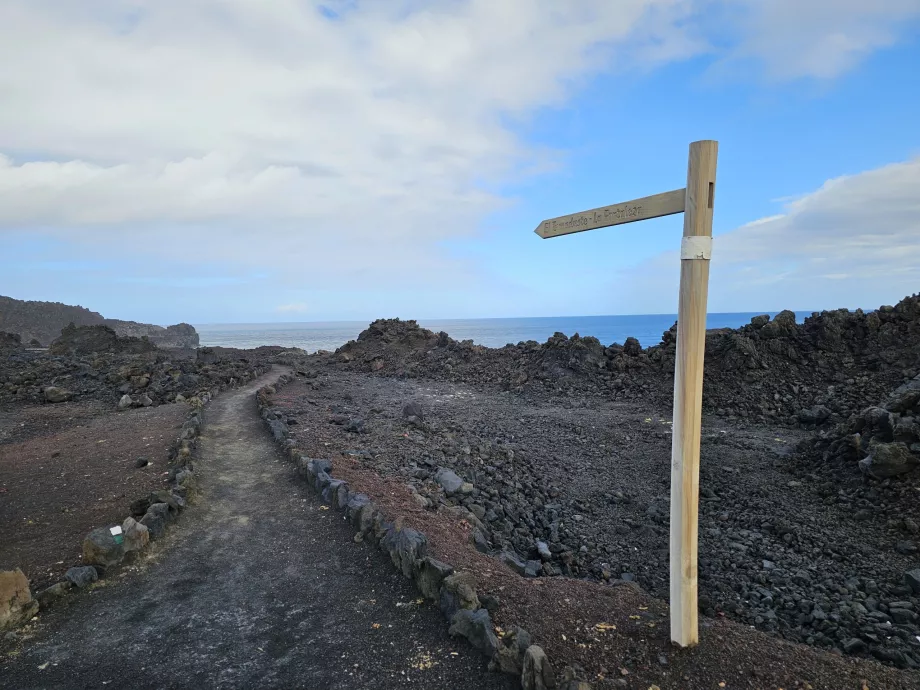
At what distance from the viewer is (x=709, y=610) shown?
18.9ft

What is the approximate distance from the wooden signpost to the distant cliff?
2132 inches

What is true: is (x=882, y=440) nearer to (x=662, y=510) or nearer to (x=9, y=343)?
(x=662, y=510)

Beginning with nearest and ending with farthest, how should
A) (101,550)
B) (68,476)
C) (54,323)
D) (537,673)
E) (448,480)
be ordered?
(537,673) → (101,550) → (448,480) → (68,476) → (54,323)

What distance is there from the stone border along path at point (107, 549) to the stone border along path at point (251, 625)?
0.16 m

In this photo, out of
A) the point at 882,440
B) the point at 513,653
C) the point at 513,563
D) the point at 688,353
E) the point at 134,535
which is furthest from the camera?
the point at 882,440

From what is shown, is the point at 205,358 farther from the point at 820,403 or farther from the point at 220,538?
the point at 820,403

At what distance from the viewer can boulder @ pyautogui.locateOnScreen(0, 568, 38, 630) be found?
4.45 meters

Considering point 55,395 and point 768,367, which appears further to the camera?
point 55,395

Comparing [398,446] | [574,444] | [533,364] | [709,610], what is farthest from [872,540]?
[533,364]

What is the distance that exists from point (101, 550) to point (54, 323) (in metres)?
68.5

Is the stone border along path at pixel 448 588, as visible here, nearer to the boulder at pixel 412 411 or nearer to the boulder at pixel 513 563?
the boulder at pixel 513 563

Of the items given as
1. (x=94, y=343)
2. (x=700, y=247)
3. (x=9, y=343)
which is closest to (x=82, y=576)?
(x=700, y=247)

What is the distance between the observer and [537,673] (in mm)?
3576

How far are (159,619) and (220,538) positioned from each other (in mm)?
1691
